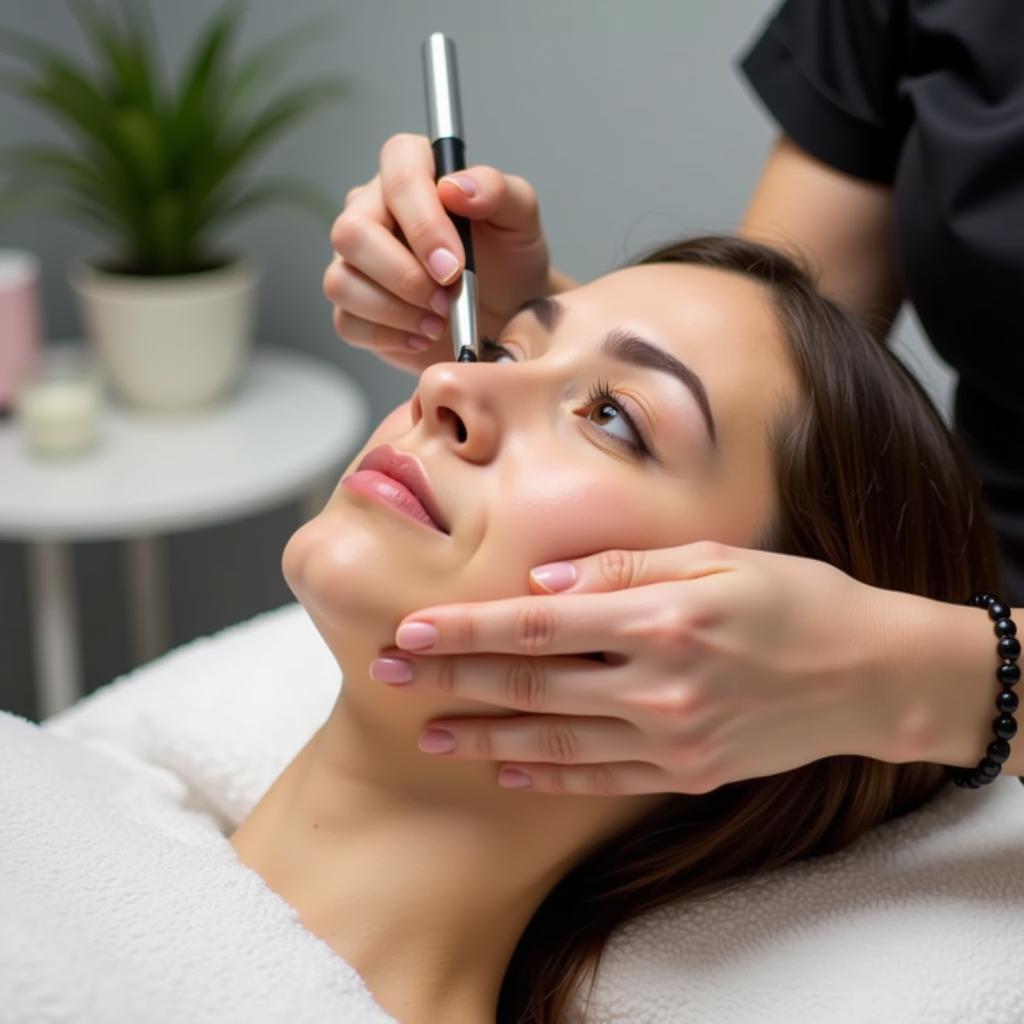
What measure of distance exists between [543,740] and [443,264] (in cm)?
37

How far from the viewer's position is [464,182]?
3.29 feet

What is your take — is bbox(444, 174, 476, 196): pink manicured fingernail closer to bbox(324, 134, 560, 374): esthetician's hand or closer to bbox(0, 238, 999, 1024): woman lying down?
bbox(324, 134, 560, 374): esthetician's hand

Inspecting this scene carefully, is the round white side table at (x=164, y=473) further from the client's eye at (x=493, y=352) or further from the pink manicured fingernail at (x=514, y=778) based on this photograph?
the pink manicured fingernail at (x=514, y=778)

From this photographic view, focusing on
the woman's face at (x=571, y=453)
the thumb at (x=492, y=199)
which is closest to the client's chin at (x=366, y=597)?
the woman's face at (x=571, y=453)

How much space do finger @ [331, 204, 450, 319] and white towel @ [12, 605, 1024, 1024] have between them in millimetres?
417

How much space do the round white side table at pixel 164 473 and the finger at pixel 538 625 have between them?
3.52ft

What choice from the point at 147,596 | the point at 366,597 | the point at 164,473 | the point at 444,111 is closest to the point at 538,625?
the point at 366,597

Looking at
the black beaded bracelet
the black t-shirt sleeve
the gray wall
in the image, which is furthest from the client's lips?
the gray wall

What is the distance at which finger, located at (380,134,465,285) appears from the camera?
964 mm

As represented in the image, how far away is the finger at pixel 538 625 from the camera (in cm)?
69

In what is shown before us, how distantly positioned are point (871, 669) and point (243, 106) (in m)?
1.71

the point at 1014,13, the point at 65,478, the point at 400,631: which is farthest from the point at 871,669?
the point at 65,478

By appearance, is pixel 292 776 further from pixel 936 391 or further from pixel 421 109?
pixel 421 109

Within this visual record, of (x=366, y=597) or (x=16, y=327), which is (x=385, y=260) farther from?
(x=16, y=327)
